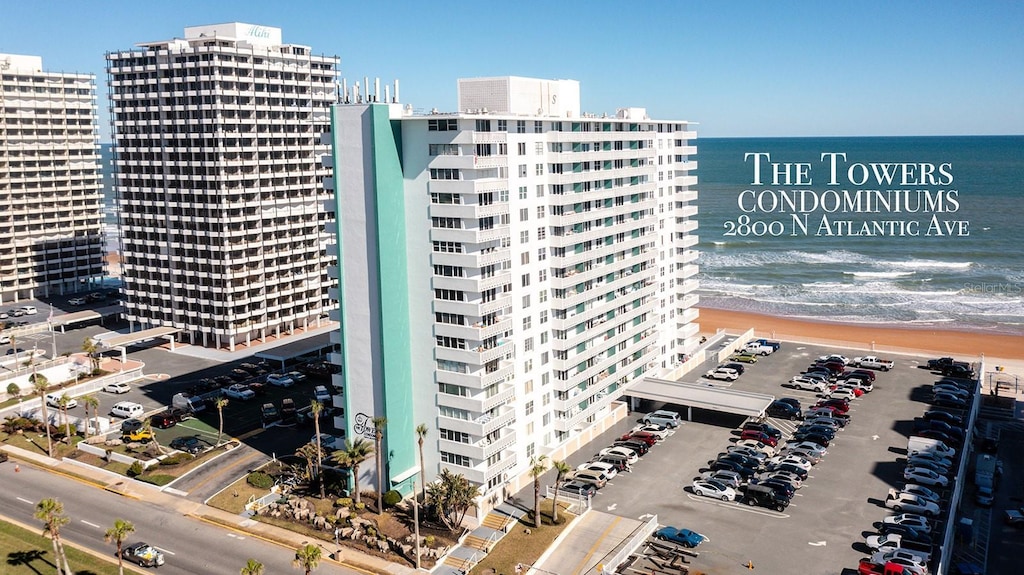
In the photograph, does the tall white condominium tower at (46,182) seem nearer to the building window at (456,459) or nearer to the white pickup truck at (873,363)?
the building window at (456,459)

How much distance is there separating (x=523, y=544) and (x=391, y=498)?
11.9 metres

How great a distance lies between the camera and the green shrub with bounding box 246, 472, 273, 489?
2968 inches

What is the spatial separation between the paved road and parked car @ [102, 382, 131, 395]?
883 inches

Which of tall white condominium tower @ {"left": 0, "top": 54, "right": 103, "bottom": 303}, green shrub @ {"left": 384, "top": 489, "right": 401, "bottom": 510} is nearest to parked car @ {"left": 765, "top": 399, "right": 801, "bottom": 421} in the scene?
green shrub @ {"left": 384, "top": 489, "right": 401, "bottom": 510}

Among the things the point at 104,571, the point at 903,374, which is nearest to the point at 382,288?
the point at 104,571

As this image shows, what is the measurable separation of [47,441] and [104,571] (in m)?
31.8

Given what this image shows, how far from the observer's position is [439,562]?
63094 millimetres

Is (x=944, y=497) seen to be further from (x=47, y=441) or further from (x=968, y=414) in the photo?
(x=47, y=441)

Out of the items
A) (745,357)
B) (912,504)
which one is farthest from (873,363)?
(912,504)

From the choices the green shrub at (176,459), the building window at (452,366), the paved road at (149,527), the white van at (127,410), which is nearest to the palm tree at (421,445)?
the building window at (452,366)

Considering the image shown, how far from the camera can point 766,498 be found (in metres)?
71.5

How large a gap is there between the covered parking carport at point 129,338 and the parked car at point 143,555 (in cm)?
5635

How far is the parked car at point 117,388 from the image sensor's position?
103m

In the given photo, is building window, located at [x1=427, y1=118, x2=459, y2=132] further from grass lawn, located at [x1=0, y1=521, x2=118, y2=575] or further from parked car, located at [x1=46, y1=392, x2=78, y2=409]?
parked car, located at [x1=46, y1=392, x2=78, y2=409]
